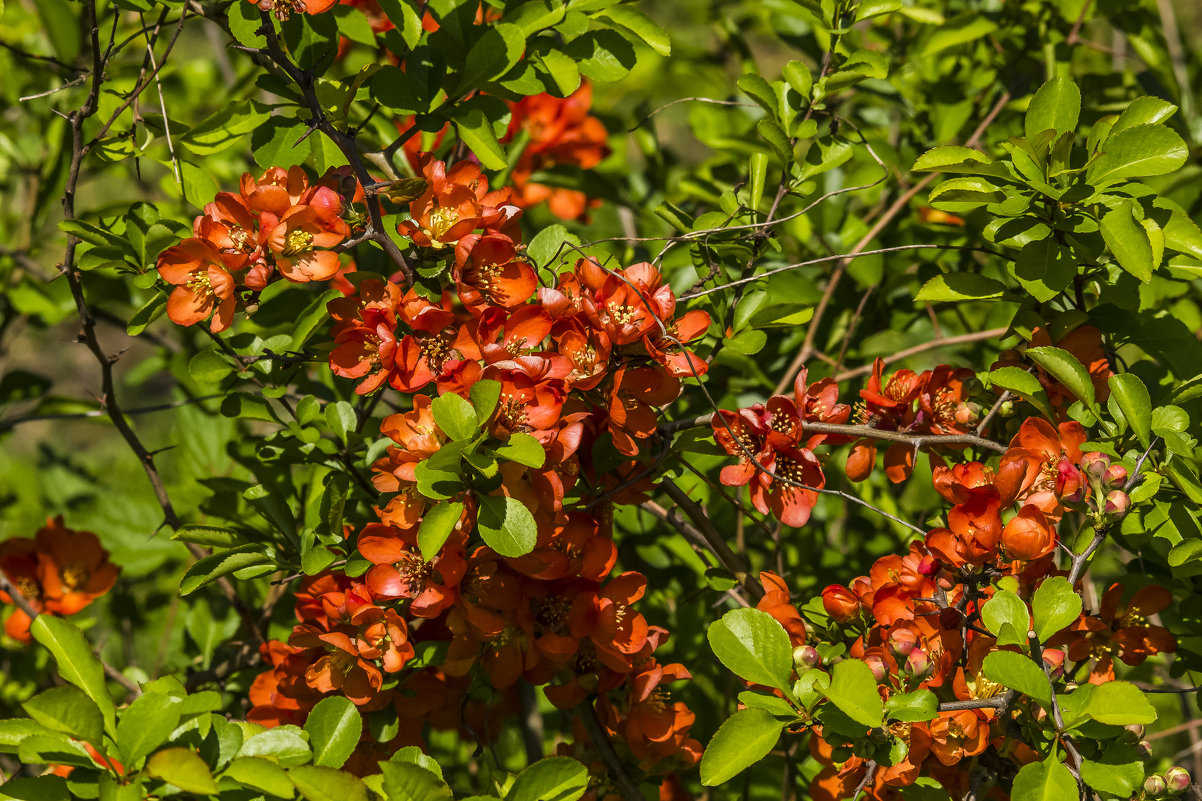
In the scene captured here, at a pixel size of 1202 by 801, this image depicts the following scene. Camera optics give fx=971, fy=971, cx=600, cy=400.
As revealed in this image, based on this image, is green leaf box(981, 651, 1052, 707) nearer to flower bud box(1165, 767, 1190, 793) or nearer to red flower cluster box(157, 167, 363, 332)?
flower bud box(1165, 767, 1190, 793)

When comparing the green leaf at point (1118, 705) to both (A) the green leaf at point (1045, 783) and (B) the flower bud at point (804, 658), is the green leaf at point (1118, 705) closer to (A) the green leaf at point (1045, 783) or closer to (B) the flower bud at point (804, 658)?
(A) the green leaf at point (1045, 783)

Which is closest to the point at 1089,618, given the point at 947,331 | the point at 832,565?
the point at 832,565

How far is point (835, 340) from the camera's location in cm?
177

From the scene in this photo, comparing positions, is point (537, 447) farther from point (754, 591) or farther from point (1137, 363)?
point (1137, 363)

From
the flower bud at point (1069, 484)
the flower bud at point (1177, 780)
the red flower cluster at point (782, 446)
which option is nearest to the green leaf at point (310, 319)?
the red flower cluster at point (782, 446)

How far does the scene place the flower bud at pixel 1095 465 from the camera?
94cm

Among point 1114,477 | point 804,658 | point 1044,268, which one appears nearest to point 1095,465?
point 1114,477

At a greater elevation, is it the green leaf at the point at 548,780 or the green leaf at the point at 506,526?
the green leaf at the point at 506,526

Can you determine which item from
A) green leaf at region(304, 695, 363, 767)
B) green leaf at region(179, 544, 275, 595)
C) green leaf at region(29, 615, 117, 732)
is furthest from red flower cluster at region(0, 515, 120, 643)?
green leaf at region(304, 695, 363, 767)

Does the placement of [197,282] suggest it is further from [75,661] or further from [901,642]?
[901,642]

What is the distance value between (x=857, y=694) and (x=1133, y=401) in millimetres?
443

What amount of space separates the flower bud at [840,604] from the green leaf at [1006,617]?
0.67 ft

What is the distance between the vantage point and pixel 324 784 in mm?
816

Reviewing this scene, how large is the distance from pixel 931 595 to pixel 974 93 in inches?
47.7
